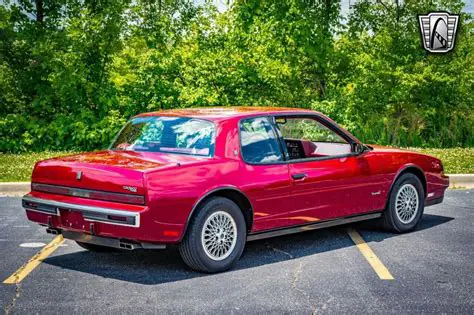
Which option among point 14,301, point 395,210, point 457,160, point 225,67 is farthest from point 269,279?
point 225,67

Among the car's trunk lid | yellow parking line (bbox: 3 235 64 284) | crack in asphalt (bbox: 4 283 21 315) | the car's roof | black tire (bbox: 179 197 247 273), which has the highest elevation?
the car's roof

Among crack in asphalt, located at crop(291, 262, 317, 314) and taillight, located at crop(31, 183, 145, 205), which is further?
taillight, located at crop(31, 183, 145, 205)

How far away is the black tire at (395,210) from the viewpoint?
366 inches

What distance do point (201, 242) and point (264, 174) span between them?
1.03m

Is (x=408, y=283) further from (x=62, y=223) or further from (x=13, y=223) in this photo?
(x=13, y=223)

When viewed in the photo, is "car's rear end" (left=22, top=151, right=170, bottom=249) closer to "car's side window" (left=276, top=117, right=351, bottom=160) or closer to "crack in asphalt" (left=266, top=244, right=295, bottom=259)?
"crack in asphalt" (left=266, top=244, right=295, bottom=259)

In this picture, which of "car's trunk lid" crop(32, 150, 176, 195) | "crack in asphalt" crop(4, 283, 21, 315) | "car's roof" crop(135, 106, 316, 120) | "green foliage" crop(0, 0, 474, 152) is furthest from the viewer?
"green foliage" crop(0, 0, 474, 152)

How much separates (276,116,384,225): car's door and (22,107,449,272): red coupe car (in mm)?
13

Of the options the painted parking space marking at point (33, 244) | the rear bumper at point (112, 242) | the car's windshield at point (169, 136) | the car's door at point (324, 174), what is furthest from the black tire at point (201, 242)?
the painted parking space marking at point (33, 244)

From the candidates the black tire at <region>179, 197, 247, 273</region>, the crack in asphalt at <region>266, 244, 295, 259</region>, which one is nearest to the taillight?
the black tire at <region>179, 197, 247, 273</region>

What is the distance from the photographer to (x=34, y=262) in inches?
311

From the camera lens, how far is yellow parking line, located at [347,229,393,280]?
7309 mm

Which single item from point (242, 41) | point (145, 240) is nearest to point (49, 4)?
point (242, 41)

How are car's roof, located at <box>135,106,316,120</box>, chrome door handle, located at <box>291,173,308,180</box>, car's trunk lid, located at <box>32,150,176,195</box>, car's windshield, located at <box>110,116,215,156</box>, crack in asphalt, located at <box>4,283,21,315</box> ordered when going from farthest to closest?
chrome door handle, located at <box>291,173,308,180</box>
car's roof, located at <box>135,106,316,120</box>
car's windshield, located at <box>110,116,215,156</box>
car's trunk lid, located at <box>32,150,176,195</box>
crack in asphalt, located at <box>4,283,21,315</box>
